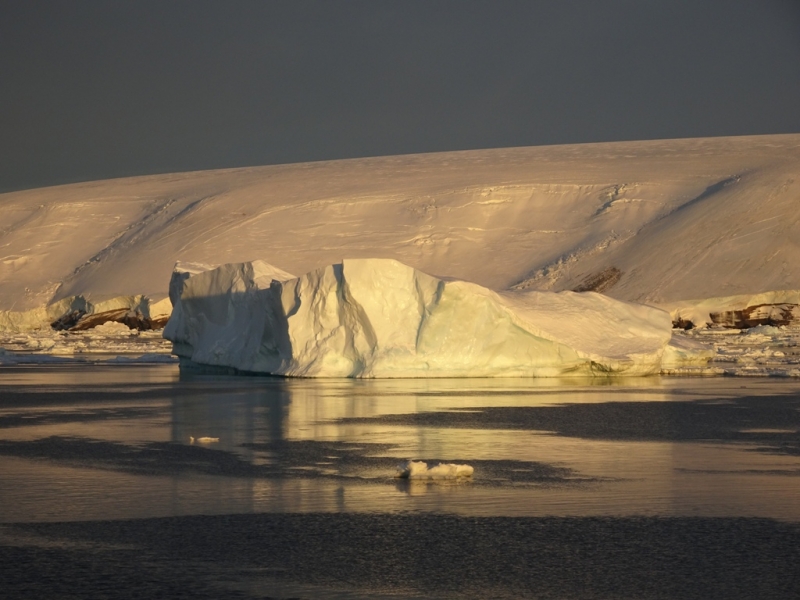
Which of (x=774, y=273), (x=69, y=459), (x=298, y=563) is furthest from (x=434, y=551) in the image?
(x=774, y=273)

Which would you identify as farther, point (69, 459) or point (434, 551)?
point (69, 459)

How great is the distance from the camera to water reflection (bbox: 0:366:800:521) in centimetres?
753

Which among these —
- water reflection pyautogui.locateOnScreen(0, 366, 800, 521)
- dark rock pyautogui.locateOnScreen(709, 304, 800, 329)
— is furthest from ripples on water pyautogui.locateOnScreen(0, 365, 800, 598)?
dark rock pyautogui.locateOnScreen(709, 304, 800, 329)

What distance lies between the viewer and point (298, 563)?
5945 millimetres

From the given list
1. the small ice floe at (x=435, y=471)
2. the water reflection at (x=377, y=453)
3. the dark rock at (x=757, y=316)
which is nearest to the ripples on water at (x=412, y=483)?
the water reflection at (x=377, y=453)

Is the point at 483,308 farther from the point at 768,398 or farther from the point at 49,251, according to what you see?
the point at 49,251

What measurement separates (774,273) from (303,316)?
27.8 meters

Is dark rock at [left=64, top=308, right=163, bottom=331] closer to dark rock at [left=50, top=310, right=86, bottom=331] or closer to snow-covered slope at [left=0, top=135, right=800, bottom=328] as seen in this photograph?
dark rock at [left=50, top=310, right=86, bottom=331]

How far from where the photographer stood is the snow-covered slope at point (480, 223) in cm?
4678

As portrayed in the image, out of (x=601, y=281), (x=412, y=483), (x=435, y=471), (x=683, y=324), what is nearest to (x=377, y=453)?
(x=435, y=471)

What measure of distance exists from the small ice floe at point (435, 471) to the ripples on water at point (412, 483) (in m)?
0.13

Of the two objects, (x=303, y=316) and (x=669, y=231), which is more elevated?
(x=669, y=231)

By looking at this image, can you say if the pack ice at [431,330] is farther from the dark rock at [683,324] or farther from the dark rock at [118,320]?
the dark rock at [118,320]

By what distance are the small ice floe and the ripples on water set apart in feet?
0.44
